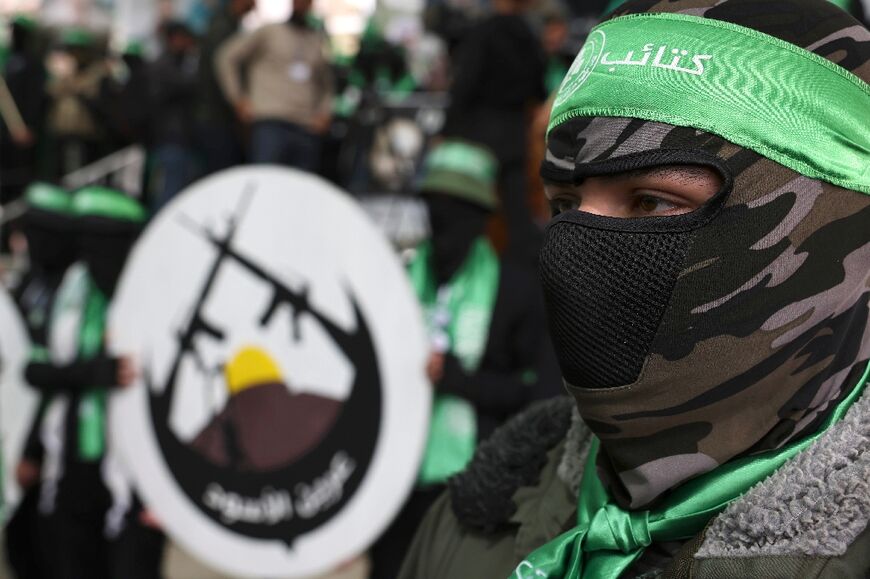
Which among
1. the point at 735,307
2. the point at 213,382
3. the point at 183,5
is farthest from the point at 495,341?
the point at 183,5

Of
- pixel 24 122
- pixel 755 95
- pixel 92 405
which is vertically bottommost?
pixel 24 122

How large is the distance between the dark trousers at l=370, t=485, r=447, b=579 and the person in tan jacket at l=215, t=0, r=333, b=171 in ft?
12.8

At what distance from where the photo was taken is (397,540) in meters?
3.60

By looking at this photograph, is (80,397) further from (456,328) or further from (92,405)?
(456,328)

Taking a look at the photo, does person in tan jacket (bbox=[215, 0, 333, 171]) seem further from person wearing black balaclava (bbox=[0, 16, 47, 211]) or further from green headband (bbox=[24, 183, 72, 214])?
person wearing black balaclava (bbox=[0, 16, 47, 211])

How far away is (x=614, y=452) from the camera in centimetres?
132

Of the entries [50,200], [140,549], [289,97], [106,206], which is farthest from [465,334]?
[289,97]

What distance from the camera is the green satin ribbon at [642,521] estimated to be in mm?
1246

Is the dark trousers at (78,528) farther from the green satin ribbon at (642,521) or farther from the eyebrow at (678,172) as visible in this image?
the eyebrow at (678,172)

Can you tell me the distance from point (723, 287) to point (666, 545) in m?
0.34

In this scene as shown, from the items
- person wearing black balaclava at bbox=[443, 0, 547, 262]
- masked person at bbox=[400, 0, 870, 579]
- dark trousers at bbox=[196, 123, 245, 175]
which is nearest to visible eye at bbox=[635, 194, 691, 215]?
masked person at bbox=[400, 0, 870, 579]

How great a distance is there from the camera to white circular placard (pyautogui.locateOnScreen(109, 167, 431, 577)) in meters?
3.27

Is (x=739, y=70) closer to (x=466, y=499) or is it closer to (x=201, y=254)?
(x=466, y=499)

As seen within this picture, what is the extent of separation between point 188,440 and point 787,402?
101 inches
